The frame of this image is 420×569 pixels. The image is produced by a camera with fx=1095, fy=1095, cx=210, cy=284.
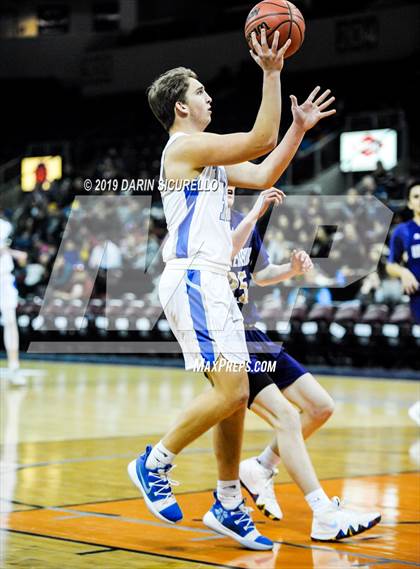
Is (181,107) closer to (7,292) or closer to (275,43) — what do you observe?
(275,43)

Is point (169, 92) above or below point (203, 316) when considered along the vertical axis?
above

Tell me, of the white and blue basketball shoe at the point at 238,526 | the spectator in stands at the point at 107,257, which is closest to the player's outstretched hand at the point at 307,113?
the white and blue basketball shoe at the point at 238,526

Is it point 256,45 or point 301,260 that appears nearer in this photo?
point 256,45

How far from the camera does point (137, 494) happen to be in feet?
20.7

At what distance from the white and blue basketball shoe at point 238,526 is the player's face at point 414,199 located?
4336 mm

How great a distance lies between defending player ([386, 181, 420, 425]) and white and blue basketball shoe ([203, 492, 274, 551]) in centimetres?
419

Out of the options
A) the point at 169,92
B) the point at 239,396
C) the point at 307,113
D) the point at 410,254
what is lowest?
the point at 239,396

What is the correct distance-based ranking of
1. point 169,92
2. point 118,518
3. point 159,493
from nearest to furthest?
point 159,493 → point 169,92 → point 118,518

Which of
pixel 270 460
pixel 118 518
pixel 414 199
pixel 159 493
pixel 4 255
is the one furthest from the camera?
pixel 4 255

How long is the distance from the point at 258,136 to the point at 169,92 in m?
0.61

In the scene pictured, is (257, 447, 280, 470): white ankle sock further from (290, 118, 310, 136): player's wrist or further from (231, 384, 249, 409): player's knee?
(290, 118, 310, 136): player's wrist

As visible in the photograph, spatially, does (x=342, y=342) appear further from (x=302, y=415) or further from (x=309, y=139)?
(x=302, y=415)

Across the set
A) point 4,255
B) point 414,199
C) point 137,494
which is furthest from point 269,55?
point 4,255

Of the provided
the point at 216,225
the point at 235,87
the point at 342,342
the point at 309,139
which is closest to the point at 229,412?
the point at 216,225
